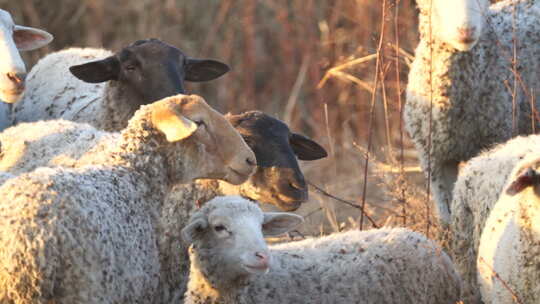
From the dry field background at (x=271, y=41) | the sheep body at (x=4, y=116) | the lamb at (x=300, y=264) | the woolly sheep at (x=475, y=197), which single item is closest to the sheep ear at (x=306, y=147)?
the lamb at (x=300, y=264)

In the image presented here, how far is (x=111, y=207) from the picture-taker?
4.15 meters

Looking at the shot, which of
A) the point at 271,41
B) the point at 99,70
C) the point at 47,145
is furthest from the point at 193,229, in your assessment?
the point at 271,41

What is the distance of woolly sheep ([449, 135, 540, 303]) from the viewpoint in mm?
5270

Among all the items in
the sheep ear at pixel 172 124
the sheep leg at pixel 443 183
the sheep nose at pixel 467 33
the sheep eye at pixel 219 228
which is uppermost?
the sheep nose at pixel 467 33

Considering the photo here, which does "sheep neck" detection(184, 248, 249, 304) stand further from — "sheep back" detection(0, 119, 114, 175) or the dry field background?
the dry field background

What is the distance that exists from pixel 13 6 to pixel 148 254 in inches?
282

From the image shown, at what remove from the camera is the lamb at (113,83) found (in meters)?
5.90

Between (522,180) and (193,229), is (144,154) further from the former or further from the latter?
(522,180)

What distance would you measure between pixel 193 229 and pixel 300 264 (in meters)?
0.65

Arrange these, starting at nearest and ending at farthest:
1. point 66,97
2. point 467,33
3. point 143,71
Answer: point 467,33 → point 143,71 → point 66,97

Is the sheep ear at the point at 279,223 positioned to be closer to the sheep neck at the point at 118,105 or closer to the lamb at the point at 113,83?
the lamb at the point at 113,83

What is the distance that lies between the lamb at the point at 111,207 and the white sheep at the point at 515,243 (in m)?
1.14

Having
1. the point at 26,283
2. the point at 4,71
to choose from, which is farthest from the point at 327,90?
the point at 26,283

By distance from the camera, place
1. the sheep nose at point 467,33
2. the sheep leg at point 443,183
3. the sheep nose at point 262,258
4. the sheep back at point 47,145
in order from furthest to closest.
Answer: the sheep leg at point 443,183
the sheep nose at point 467,33
the sheep back at point 47,145
the sheep nose at point 262,258
